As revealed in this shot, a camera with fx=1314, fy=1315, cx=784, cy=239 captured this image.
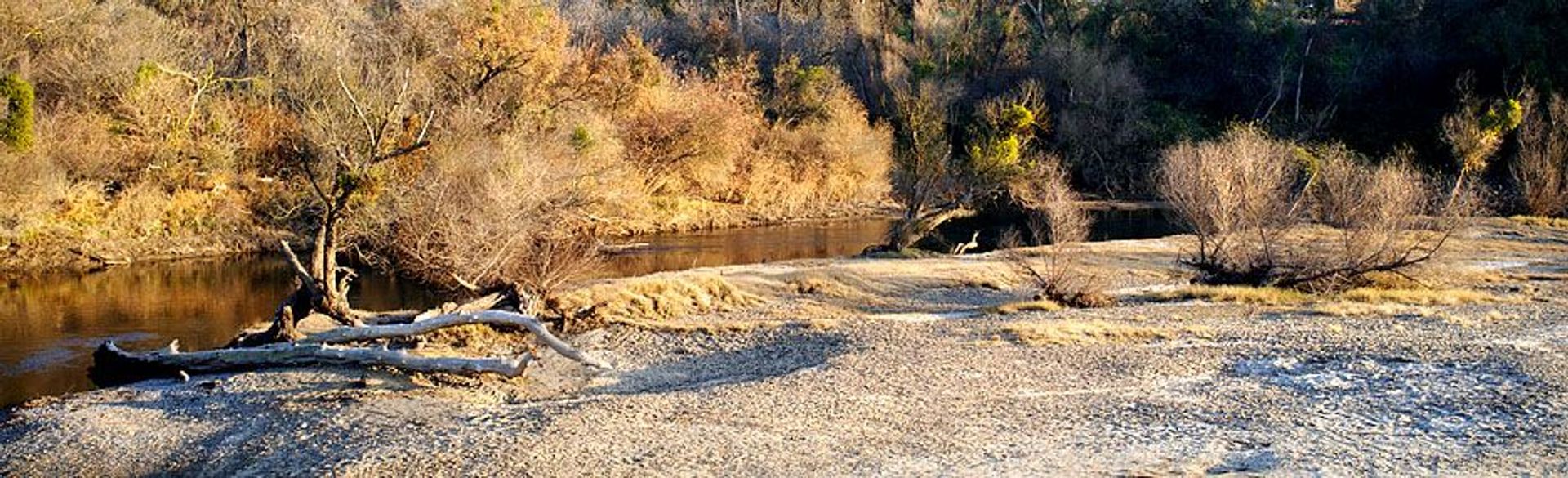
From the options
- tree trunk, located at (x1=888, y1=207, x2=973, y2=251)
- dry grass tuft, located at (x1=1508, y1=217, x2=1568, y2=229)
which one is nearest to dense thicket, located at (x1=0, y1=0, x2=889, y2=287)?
tree trunk, located at (x1=888, y1=207, x2=973, y2=251)

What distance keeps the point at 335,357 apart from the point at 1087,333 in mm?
11751

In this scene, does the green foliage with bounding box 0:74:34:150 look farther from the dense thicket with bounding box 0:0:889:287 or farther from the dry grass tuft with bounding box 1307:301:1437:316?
the dry grass tuft with bounding box 1307:301:1437:316

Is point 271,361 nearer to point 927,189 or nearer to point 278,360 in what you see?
point 278,360

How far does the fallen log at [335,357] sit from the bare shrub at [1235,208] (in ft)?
46.9

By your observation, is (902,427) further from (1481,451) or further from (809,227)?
(809,227)

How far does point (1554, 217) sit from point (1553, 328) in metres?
28.6

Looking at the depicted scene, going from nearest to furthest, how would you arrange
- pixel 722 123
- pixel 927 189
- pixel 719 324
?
pixel 719 324 → pixel 927 189 → pixel 722 123

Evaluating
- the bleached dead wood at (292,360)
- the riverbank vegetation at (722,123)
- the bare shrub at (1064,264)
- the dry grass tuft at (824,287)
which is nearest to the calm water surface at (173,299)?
the bleached dead wood at (292,360)

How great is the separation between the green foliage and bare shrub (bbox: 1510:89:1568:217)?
47886 millimetres

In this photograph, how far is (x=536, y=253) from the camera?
24531 millimetres

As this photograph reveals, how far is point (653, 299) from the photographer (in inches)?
1008

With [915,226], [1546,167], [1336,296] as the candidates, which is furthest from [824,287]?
[1546,167]

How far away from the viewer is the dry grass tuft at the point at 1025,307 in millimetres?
25438

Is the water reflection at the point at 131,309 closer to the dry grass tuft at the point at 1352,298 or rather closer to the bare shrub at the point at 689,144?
the dry grass tuft at the point at 1352,298
